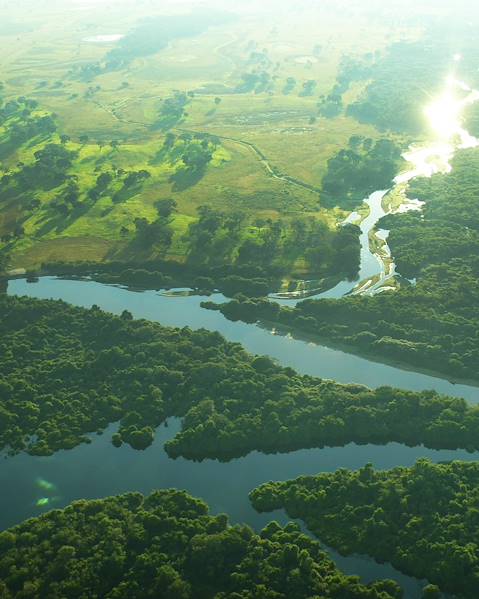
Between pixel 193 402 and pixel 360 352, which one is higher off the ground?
pixel 193 402

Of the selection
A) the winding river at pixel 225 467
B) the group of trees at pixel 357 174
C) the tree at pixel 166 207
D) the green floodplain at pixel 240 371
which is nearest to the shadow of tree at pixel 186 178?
the green floodplain at pixel 240 371

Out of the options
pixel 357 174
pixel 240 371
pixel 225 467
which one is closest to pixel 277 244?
pixel 240 371

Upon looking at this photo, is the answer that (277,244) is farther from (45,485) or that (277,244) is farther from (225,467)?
(45,485)

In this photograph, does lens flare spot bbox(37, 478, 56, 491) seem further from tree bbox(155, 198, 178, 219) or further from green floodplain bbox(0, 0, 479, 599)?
tree bbox(155, 198, 178, 219)

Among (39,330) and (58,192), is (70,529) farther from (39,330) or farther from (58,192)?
(58,192)

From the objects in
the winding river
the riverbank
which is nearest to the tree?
the riverbank

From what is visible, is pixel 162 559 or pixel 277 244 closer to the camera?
pixel 162 559
